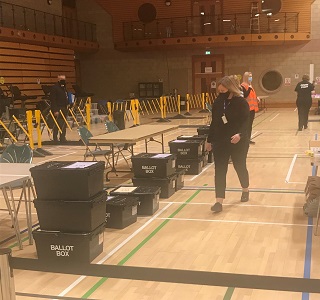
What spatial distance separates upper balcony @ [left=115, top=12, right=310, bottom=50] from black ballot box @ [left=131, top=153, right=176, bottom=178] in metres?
17.3

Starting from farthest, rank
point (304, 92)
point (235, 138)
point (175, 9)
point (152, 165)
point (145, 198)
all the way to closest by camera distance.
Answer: point (175, 9)
point (304, 92)
point (152, 165)
point (145, 198)
point (235, 138)

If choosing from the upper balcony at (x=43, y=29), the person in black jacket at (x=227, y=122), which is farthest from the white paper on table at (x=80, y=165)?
the upper balcony at (x=43, y=29)

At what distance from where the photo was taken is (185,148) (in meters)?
7.96

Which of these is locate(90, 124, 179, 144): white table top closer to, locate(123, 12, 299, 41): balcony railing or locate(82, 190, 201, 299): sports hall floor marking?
locate(82, 190, 201, 299): sports hall floor marking

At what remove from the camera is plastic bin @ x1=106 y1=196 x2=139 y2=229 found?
5230 millimetres

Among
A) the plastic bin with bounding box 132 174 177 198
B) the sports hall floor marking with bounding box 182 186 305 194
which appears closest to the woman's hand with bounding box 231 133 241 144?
the plastic bin with bounding box 132 174 177 198

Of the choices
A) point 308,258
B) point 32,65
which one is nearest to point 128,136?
point 308,258

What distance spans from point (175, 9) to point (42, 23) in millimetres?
7375

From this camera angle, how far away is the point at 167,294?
3.63 m

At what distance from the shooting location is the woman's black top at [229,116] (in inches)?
215

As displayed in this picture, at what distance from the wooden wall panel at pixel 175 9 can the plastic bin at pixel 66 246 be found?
21.4 m

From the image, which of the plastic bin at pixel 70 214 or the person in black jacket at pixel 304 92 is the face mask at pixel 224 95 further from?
the person in black jacket at pixel 304 92

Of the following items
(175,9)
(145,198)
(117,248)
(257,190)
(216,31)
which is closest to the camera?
(117,248)

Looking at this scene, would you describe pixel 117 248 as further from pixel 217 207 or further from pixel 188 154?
pixel 188 154
